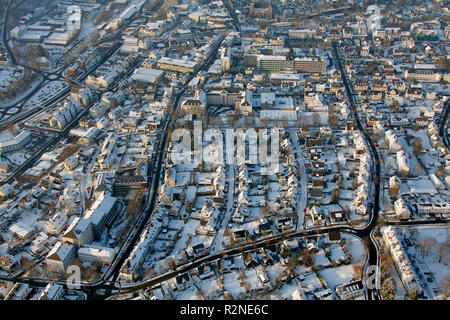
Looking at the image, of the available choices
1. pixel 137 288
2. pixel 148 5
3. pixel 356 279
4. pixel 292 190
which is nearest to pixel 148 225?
pixel 137 288

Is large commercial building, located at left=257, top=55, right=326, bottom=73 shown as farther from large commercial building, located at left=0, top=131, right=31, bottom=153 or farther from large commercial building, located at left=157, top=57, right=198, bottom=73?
large commercial building, located at left=0, top=131, right=31, bottom=153

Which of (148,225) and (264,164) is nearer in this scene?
(148,225)

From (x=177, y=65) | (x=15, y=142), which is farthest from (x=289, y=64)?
(x=15, y=142)

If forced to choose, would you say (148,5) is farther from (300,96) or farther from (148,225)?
(148,225)

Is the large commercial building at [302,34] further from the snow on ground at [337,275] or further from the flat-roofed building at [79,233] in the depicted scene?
the flat-roofed building at [79,233]

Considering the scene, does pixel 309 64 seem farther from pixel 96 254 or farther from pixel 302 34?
pixel 96 254

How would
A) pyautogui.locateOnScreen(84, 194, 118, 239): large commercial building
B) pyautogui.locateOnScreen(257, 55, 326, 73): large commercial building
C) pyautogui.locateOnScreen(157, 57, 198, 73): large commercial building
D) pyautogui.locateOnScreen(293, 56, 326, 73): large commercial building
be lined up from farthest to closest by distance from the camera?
pyautogui.locateOnScreen(157, 57, 198, 73): large commercial building < pyautogui.locateOnScreen(257, 55, 326, 73): large commercial building < pyautogui.locateOnScreen(293, 56, 326, 73): large commercial building < pyautogui.locateOnScreen(84, 194, 118, 239): large commercial building

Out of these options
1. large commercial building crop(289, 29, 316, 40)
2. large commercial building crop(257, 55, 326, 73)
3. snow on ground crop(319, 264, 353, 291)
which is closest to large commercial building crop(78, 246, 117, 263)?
snow on ground crop(319, 264, 353, 291)
